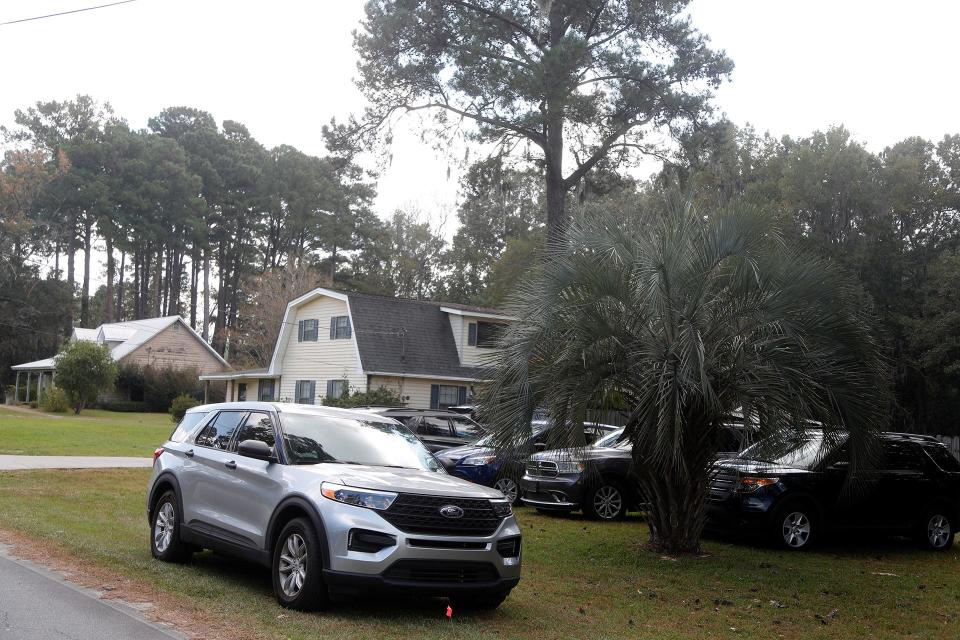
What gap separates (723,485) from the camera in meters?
12.7

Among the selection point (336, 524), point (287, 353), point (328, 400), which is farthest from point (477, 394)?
point (287, 353)

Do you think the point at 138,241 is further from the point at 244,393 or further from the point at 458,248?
the point at 244,393

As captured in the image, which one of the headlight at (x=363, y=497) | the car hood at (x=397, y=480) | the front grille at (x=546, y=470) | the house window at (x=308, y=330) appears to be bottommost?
the front grille at (x=546, y=470)

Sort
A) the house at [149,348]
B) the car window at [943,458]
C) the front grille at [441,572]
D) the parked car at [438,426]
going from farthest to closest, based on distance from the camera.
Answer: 1. the house at [149,348]
2. the parked car at [438,426]
3. the car window at [943,458]
4. the front grille at [441,572]

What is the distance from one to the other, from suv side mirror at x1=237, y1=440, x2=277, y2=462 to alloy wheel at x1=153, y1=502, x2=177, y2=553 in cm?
170

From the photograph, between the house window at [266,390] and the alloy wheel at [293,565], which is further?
the house window at [266,390]

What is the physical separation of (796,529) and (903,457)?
2.27 m

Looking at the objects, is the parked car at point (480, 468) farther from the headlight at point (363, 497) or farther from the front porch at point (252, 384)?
the front porch at point (252, 384)

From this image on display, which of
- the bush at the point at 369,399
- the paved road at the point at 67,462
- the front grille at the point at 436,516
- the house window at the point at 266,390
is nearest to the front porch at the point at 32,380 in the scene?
the house window at the point at 266,390

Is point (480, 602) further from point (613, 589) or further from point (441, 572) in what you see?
point (613, 589)

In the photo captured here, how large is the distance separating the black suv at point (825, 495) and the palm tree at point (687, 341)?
95 centimetres

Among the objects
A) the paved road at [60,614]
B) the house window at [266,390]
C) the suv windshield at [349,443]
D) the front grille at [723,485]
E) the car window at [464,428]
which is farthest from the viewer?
the house window at [266,390]

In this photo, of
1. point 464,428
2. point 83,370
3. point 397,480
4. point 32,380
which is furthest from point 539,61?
point 32,380

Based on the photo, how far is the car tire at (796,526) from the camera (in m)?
12.4
